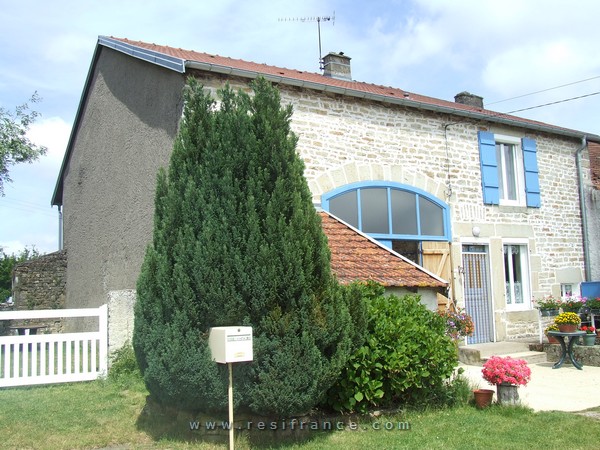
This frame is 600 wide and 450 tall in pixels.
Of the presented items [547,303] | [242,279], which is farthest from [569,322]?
[242,279]

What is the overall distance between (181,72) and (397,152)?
14.4 ft

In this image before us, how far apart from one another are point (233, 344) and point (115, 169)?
8079mm

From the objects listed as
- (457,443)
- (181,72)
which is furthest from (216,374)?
(181,72)

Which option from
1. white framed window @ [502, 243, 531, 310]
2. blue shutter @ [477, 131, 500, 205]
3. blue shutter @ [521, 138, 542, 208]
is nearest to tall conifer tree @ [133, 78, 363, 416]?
blue shutter @ [477, 131, 500, 205]

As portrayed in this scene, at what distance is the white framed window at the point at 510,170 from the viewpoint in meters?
13.0

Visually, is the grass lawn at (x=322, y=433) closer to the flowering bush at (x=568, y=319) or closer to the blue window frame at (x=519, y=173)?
the flowering bush at (x=568, y=319)

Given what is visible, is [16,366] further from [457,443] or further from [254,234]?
[457,443]

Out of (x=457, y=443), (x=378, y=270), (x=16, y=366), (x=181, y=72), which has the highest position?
(x=181, y=72)

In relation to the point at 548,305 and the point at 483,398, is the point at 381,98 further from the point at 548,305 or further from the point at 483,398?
the point at 483,398

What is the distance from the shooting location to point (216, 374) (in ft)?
17.5

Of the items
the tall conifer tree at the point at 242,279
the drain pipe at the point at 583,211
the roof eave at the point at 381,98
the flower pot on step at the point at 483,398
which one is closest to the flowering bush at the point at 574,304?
the drain pipe at the point at 583,211

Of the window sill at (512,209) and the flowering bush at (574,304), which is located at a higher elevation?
the window sill at (512,209)

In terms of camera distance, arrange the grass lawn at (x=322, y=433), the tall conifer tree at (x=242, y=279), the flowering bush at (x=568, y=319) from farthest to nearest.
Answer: the flowering bush at (x=568, y=319) < the grass lawn at (x=322, y=433) < the tall conifer tree at (x=242, y=279)

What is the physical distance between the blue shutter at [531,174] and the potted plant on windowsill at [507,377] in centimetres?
696
